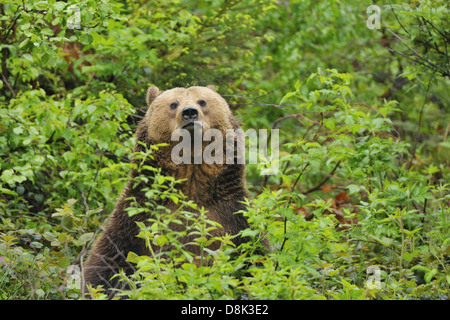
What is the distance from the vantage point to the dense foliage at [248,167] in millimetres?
4242

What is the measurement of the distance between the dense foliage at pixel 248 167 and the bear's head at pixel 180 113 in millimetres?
401

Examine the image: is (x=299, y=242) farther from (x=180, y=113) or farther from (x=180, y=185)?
(x=180, y=113)

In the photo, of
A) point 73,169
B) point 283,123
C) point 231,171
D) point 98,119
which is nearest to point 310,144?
point 231,171

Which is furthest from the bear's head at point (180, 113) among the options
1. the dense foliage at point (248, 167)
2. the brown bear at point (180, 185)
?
the dense foliage at point (248, 167)

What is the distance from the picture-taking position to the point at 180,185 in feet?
17.1

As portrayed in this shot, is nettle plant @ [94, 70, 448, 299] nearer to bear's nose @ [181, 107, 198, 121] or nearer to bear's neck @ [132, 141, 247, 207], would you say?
bear's neck @ [132, 141, 247, 207]

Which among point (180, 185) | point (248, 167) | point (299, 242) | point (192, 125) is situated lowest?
point (299, 242)

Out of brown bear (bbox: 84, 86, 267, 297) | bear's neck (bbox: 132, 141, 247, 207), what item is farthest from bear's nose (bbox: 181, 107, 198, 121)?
bear's neck (bbox: 132, 141, 247, 207)

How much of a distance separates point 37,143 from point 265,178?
276 centimetres

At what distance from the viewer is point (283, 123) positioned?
10.3 metres

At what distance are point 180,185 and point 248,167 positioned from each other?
2.92m

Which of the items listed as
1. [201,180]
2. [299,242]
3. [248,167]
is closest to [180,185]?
[201,180]

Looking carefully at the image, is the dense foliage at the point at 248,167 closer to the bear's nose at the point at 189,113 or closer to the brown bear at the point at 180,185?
the brown bear at the point at 180,185

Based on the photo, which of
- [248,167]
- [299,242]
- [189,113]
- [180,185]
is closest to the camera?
[299,242]
